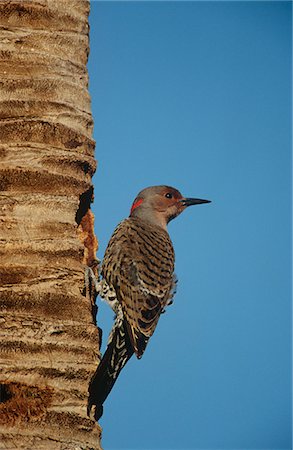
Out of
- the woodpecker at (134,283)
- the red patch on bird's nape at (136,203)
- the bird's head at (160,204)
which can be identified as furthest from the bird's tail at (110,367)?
the red patch on bird's nape at (136,203)

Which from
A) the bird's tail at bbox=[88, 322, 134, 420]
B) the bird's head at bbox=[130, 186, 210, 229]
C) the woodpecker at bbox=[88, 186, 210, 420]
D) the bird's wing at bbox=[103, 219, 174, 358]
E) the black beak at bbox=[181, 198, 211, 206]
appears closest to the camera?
the bird's tail at bbox=[88, 322, 134, 420]

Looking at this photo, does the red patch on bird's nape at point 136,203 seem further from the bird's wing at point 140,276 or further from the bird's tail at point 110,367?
the bird's tail at point 110,367

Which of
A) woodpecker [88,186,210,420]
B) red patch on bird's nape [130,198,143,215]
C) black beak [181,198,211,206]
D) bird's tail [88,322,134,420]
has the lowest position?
bird's tail [88,322,134,420]

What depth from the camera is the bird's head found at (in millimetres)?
6309

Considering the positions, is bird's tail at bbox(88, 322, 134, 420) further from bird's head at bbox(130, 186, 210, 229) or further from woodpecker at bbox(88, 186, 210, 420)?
bird's head at bbox(130, 186, 210, 229)

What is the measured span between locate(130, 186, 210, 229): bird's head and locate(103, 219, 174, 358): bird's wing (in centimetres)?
44

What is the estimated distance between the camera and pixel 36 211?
4.03m

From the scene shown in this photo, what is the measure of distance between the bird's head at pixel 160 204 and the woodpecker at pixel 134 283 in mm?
13

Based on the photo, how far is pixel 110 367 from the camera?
4152mm

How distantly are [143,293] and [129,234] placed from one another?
648 millimetres

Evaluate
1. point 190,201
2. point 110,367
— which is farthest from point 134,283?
point 190,201

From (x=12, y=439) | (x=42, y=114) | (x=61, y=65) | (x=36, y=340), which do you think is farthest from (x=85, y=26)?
(x=12, y=439)

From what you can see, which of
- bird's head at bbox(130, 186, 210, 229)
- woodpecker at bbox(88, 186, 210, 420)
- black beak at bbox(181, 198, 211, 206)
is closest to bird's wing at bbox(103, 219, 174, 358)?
woodpecker at bbox(88, 186, 210, 420)

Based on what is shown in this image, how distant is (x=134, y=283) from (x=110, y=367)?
44.3 inches
